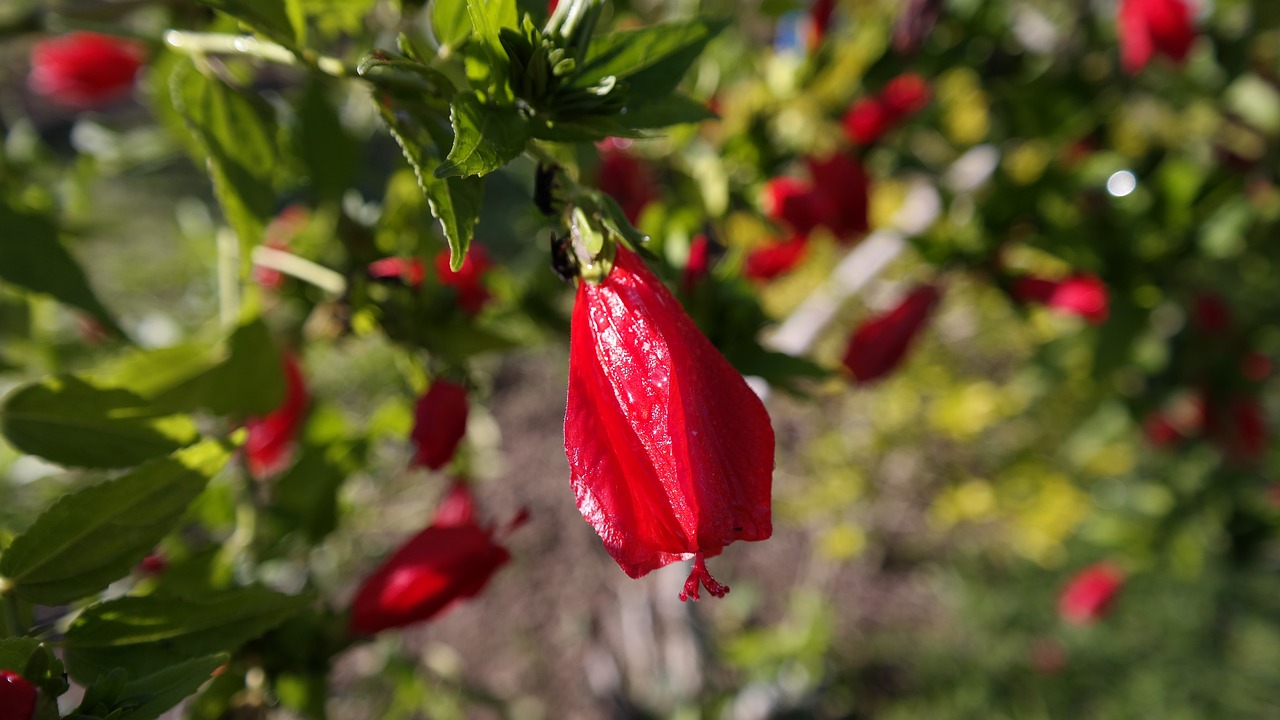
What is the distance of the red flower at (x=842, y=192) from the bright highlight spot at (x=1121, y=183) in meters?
0.24

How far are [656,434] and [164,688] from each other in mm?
190

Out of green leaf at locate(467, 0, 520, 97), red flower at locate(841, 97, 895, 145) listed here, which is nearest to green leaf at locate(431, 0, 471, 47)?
green leaf at locate(467, 0, 520, 97)

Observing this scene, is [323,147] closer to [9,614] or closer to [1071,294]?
[9,614]

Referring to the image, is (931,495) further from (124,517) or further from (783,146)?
(124,517)

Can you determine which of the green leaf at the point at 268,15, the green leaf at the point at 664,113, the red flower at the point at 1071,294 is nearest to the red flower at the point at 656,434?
the green leaf at the point at 664,113

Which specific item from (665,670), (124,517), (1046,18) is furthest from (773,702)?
(124,517)

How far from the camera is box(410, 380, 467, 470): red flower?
0.43m

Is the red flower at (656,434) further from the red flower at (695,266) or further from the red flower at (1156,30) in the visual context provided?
the red flower at (1156,30)

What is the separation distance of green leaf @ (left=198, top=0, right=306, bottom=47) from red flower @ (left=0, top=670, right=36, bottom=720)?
24cm

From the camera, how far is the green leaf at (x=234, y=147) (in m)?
0.39

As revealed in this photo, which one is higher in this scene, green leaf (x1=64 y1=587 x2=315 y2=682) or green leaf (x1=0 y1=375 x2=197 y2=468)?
green leaf (x1=0 y1=375 x2=197 y2=468)

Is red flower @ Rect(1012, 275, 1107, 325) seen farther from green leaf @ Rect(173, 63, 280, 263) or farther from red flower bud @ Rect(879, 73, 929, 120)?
green leaf @ Rect(173, 63, 280, 263)

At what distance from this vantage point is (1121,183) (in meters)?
0.75

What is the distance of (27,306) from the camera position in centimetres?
69
